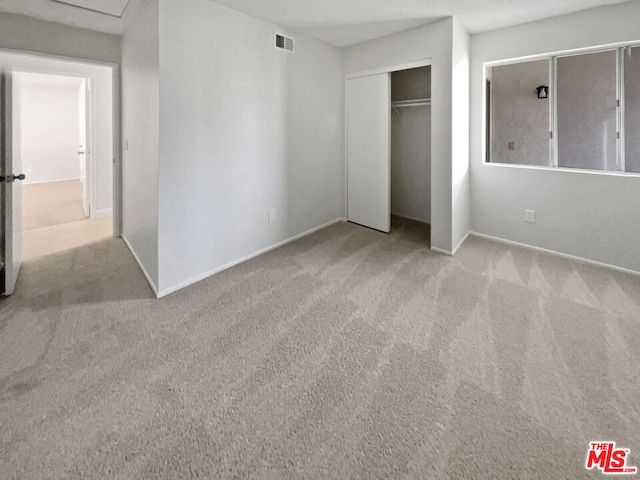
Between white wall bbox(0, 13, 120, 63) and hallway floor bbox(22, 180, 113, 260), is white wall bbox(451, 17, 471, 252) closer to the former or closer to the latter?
white wall bbox(0, 13, 120, 63)

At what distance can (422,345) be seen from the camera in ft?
6.89

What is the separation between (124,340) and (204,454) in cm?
113

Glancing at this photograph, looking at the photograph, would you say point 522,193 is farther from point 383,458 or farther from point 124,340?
point 124,340

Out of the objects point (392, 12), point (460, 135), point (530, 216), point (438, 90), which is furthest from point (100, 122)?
point (530, 216)

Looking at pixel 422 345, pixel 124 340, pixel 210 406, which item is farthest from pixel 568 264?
pixel 124 340

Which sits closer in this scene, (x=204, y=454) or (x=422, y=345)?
(x=204, y=454)

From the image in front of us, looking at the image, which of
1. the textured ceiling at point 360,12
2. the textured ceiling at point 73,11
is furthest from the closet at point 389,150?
the textured ceiling at point 73,11

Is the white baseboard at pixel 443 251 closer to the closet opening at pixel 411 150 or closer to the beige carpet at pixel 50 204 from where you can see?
the closet opening at pixel 411 150

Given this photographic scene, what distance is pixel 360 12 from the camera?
3318 mm

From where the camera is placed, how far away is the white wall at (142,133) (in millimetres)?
2799

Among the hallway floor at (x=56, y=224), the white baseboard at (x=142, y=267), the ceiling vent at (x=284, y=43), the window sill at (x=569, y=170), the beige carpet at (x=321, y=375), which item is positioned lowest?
the beige carpet at (x=321, y=375)

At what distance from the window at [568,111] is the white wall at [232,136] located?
84.3 inches

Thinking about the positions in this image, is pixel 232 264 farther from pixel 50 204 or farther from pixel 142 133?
pixel 50 204

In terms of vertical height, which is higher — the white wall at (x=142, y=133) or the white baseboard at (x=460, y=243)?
the white wall at (x=142, y=133)
